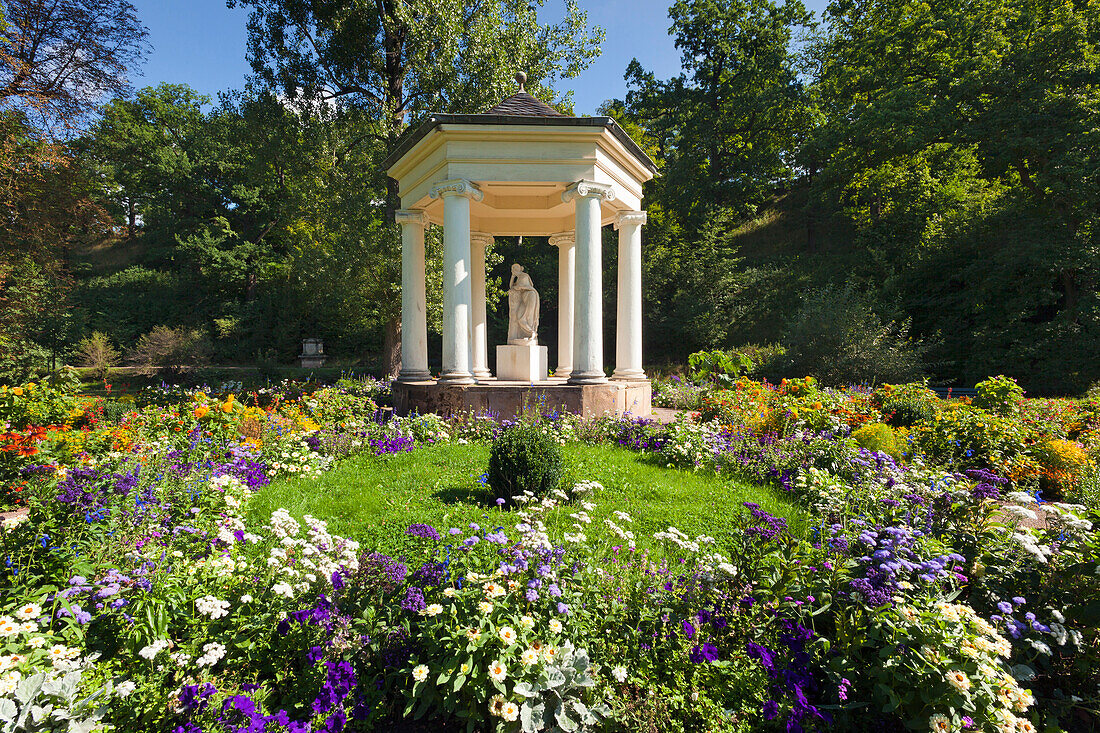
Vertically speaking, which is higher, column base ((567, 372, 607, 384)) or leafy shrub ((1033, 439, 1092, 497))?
column base ((567, 372, 607, 384))

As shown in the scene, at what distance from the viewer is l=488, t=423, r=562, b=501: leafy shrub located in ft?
18.5

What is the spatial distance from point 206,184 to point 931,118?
146 ft

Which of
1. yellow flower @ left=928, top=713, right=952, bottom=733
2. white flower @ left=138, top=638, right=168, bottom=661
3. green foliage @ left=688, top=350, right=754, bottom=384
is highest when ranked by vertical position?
green foliage @ left=688, top=350, right=754, bottom=384

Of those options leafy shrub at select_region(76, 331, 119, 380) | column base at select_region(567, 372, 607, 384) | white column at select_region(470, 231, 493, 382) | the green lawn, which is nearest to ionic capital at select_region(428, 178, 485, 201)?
white column at select_region(470, 231, 493, 382)

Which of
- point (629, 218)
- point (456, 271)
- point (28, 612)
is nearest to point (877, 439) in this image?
point (629, 218)

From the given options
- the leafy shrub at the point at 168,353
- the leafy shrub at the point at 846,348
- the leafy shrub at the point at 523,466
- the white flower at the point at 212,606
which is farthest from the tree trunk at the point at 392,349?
the white flower at the point at 212,606

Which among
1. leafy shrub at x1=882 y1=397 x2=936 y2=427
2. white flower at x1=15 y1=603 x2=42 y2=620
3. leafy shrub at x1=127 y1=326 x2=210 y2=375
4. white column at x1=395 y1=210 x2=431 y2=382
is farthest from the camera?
leafy shrub at x1=127 y1=326 x2=210 y2=375

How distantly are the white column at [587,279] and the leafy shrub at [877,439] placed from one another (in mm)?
4415

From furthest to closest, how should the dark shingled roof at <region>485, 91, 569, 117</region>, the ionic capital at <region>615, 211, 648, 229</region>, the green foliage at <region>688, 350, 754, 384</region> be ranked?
1. the green foliage at <region>688, 350, 754, 384</region>
2. the ionic capital at <region>615, 211, 648, 229</region>
3. the dark shingled roof at <region>485, 91, 569, 117</region>

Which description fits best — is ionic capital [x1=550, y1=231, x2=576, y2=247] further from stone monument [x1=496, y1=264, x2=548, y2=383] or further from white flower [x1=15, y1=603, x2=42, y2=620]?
white flower [x1=15, y1=603, x2=42, y2=620]

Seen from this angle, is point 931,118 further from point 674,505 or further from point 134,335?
point 134,335

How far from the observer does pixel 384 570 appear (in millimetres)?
3305

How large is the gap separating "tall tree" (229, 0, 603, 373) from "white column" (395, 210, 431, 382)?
5.08m

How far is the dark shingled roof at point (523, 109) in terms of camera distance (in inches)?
399
